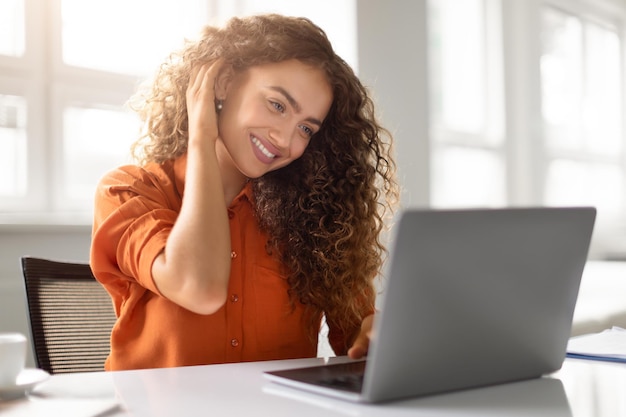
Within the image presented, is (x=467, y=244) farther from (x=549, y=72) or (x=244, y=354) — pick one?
(x=549, y=72)

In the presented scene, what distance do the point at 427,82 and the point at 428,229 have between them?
132 inches

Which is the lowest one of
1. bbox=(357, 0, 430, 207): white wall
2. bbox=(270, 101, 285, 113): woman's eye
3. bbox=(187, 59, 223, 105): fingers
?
bbox=(270, 101, 285, 113): woman's eye

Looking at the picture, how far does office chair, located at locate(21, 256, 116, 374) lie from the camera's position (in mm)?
1586

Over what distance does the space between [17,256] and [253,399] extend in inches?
71.0

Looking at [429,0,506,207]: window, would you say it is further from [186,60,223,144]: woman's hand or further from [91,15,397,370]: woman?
[186,60,223,144]: woman's hand

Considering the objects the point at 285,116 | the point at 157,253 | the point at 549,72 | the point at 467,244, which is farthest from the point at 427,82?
the point at 467,244

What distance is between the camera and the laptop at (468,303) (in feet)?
2.65

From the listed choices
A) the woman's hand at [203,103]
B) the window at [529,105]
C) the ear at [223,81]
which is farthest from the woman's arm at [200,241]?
the window at [529,105]

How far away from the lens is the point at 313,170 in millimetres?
1771

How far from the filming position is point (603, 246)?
18.1ft

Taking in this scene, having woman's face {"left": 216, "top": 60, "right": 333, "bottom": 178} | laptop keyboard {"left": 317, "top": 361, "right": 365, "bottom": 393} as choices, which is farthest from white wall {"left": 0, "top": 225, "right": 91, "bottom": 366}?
laptop keyboard {"left": 317, "top": 361, "right": 365, "bottom": 393}

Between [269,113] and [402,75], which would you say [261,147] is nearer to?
[269,113]

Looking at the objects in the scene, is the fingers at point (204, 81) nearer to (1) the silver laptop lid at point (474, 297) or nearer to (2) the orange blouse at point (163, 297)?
(2) the orange blouse at point (163, 297)

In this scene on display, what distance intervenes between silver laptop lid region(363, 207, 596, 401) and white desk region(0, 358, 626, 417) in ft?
0.11
